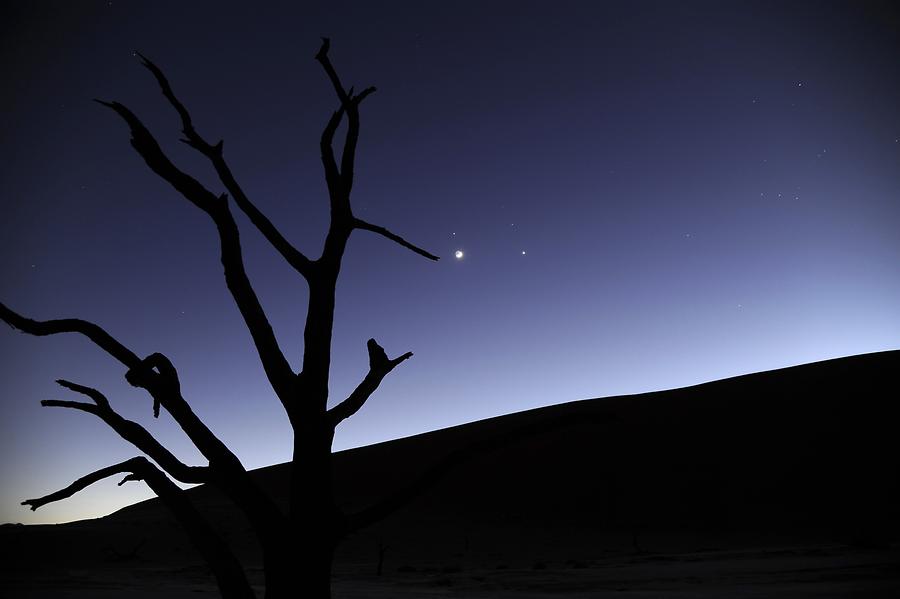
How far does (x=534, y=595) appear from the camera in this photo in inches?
422

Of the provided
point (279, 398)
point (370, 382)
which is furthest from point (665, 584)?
point (279, 398)

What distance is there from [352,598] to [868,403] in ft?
135

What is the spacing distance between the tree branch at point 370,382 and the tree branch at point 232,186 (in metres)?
0.46

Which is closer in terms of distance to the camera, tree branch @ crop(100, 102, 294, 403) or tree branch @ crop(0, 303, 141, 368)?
tree branch @ crop(0, 303, 141, 368)

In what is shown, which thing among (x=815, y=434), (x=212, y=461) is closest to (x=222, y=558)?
(x=212, y=461)

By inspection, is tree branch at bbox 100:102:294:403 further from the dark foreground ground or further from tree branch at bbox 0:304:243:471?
the dark foreground ground

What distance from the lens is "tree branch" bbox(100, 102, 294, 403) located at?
6.77ft

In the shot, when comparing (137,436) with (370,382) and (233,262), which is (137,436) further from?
(370,382)

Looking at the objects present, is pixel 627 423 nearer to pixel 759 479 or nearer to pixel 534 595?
pixel 759 479

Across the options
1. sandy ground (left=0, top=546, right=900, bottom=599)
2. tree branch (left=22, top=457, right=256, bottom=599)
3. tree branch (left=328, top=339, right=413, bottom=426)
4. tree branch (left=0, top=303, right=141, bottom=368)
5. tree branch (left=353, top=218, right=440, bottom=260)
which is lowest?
sandy ground (left=0, top=546, right=900, bottom=599)

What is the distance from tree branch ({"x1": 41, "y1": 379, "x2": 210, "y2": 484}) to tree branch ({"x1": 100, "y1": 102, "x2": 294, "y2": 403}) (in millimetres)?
407

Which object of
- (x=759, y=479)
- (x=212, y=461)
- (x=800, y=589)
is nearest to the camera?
(x=212, y=461)

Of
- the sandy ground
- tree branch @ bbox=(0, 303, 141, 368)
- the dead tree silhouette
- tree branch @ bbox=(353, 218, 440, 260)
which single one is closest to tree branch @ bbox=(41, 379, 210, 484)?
the dead tree silhouette

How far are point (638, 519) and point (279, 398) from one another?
111ft
